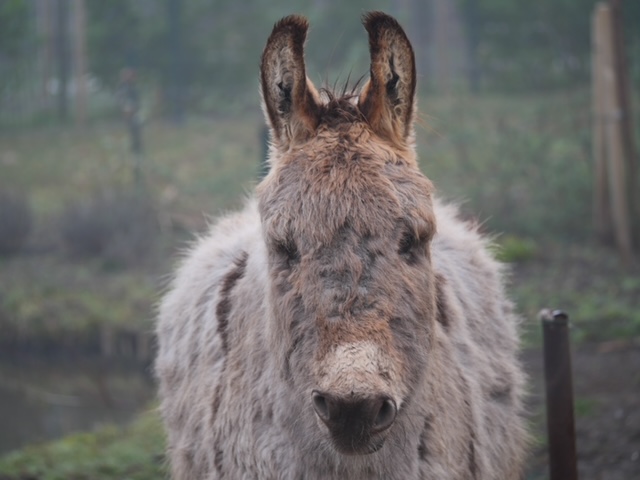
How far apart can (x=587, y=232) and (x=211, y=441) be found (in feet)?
31.2

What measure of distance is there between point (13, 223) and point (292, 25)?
12098 mm

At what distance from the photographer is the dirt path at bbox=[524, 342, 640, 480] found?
5984 millimetres

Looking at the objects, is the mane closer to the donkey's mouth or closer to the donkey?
the donkey

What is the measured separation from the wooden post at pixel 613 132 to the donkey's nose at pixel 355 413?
26.9 feet

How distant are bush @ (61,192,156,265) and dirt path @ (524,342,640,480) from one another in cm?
718

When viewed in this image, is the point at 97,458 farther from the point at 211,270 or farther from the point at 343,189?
the point at 343,189

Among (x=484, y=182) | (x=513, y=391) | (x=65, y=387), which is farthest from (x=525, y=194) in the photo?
(x=513, y=391)

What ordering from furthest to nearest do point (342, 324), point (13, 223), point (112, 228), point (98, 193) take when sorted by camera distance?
point (98, 193)
point (13, 223)
point (112, 228)
point (342, 324)

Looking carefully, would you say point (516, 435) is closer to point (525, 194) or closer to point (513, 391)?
point (513, 391)

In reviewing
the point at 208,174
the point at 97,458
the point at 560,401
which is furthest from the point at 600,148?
the point at 208,174

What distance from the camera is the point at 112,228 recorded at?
1427 centimetres

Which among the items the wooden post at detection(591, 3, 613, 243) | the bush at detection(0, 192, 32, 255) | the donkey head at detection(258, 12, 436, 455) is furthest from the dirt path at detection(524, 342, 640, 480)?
the bush at detection(0, 192, 32, 255)

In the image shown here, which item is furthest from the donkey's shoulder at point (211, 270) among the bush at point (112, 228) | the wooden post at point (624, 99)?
the bush at point (112, 228)

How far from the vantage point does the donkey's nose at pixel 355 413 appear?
9.69ft
